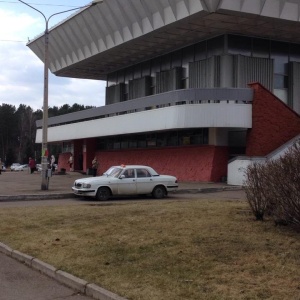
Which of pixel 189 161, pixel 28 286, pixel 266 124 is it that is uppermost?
pixel 266 124

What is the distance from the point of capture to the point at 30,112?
12131cm

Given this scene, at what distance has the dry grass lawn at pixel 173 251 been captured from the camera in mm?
5875

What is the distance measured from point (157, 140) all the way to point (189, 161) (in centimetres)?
467

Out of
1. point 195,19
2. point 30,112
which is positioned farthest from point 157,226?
point 30,112

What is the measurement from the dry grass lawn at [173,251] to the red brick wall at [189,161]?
17.2 meters

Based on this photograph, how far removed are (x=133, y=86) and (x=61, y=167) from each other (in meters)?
14.4

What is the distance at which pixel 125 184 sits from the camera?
1988 cm

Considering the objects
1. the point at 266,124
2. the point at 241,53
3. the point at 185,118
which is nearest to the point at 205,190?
the point at 185,118

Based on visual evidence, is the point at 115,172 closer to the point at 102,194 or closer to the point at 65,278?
the point at 102,194

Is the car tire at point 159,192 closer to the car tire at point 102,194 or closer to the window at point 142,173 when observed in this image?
the window at point 142,173

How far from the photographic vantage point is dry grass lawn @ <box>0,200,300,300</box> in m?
5.88

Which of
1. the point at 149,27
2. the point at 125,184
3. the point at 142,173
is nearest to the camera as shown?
the point at 125,184

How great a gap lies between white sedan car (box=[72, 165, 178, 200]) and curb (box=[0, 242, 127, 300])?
10232mm

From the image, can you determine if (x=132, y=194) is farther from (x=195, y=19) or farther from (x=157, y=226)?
(x=195, y=19)
